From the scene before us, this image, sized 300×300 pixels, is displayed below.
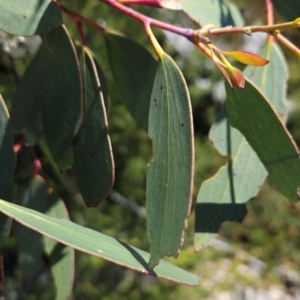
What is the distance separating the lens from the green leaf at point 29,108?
1035 millimetres

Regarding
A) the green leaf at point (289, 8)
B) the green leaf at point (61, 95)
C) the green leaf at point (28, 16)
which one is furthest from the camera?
the green leaf at point (289, 8)

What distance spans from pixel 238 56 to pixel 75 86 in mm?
322

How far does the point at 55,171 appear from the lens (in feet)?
4.55

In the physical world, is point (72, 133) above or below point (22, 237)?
above

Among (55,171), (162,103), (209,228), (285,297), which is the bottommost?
(285,297)

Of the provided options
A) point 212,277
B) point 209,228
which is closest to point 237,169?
point 209,228

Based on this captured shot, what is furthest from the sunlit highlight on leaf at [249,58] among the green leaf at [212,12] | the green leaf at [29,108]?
the green leaf at [29,108]

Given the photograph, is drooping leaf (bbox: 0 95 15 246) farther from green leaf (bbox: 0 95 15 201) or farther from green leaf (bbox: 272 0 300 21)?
green leaf (bbox: 272 0 300 21)

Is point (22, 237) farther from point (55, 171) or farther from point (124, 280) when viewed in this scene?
point (124, 280)

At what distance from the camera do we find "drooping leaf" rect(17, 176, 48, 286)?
1.08 meters

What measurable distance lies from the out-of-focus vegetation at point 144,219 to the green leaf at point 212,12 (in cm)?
59

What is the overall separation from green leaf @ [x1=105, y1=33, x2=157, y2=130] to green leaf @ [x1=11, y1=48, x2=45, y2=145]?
17 centimetres

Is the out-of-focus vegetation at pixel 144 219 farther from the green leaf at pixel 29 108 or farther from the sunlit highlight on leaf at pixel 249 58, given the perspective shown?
the sunlit highlight on leaf at pixel 249 58

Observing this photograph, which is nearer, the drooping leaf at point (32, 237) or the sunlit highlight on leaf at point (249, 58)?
the sunlit highlight on leaf at point (249, 58)
